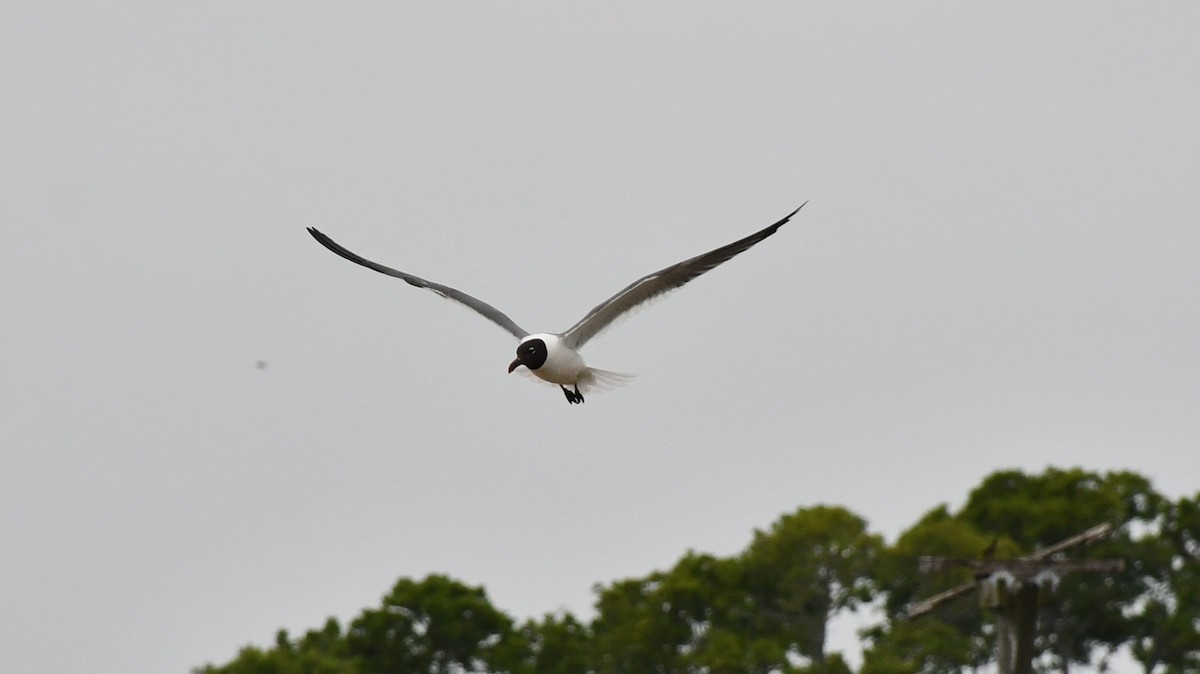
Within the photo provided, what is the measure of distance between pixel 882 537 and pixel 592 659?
21.1ft

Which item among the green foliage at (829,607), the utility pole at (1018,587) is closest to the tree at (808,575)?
the green foliage at (829,607)

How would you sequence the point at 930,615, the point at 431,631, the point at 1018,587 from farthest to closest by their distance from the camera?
1. the point at 431,631
2. the point at 930,615
3. the point at 1018,587

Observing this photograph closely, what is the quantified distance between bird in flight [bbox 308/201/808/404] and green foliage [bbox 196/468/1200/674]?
24.0 metres

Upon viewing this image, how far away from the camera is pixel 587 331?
18.1 meters

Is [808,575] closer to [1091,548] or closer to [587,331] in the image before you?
[1091,548]

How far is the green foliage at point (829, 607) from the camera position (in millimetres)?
43500

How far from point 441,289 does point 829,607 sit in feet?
88.7

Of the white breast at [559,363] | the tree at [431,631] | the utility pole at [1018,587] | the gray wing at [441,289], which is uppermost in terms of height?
the tree at [431,631]

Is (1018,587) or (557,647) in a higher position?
(557,647)

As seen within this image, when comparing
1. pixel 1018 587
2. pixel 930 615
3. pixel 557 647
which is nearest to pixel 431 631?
pixel 557 647

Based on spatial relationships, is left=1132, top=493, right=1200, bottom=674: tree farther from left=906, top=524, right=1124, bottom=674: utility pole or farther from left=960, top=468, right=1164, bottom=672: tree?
left=906, top=524, right=1124, bottom=674: utility pole

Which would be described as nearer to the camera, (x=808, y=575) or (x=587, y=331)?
(x=587, y=331)

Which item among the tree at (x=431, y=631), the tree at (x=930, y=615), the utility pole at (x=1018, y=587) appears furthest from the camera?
the tree at (x=431, y=631)

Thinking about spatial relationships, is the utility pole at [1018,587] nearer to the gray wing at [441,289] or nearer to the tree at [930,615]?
Answer: the gray wing at [441,289]
